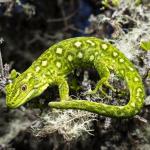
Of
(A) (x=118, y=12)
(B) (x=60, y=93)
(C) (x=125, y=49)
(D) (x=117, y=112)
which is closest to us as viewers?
(D) (x=117, y=112)

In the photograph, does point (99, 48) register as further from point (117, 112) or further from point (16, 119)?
point (16, 119)

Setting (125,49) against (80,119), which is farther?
(125,49)

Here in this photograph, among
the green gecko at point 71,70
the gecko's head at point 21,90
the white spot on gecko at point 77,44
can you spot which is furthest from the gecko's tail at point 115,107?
the white spot on gecko at point 77,44

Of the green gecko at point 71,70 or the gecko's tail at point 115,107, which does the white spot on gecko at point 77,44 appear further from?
the gecko's tail at point 115,107

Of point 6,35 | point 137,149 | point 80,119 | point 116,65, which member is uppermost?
point 6,35

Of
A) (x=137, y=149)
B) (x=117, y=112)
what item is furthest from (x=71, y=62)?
(x=137, y=149)

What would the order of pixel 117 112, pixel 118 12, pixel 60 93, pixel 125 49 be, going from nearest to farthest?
pixel 117 112, pixel 60 93, pixel 125 49, pixel 118 12
